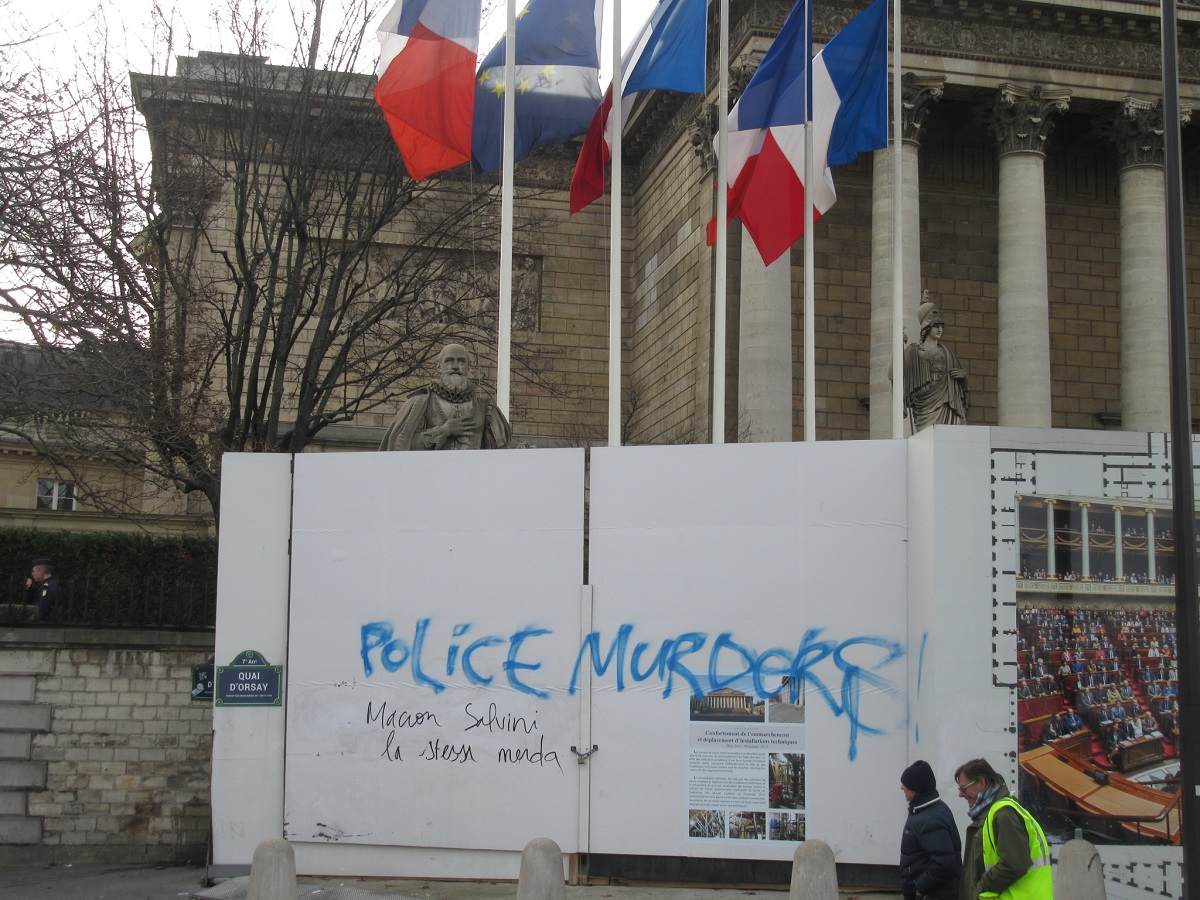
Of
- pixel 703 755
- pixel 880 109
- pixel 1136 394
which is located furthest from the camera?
pixel 1136 394

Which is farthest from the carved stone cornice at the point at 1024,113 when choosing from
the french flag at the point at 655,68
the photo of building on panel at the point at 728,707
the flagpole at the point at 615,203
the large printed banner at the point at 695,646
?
the photo of building on panel at the point at 728,707

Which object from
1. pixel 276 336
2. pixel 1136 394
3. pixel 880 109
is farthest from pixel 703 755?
pixel 1136 394

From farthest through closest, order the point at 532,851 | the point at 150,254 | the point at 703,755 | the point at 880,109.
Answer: the point at 150,254 < the point at 880,109 < the point at 703,755 < the point at 532,851

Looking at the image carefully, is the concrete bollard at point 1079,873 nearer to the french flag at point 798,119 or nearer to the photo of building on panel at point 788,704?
the photo of building on panel at point 788,704

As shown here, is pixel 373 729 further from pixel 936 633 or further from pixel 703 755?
pixel 936 633

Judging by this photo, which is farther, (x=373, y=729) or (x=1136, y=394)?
(x=1136, y=394)

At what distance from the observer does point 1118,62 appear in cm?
2778

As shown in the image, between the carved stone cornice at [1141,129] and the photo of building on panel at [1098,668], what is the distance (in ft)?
69.2

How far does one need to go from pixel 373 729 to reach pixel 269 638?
1123 mm

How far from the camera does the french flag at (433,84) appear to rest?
13.7 meters

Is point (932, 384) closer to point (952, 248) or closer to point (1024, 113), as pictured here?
point (1024, 113)

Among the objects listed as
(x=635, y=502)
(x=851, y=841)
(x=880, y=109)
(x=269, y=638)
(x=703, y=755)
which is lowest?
(x=851, y=841)

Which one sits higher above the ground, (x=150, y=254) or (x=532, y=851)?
(x=150, y=254)

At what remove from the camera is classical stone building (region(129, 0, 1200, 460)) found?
25781mm
